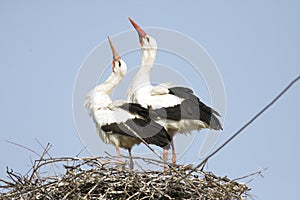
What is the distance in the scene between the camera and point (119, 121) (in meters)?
7.52

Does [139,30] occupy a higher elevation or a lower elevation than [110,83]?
higher

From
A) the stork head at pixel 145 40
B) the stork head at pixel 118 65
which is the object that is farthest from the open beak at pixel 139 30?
the stork head at pixel 118 65

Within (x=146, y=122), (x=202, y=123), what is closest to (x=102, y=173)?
(x=146, y=122)

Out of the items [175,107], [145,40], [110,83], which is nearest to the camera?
[110,83]

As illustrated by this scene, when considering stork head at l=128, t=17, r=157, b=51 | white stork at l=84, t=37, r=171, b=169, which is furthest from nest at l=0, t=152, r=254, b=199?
stork head at l=128, t=17, r=157, b=51

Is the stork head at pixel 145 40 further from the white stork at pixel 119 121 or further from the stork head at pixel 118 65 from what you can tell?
the white stork at pixel 119 121

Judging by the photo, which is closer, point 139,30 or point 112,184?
point 112,184

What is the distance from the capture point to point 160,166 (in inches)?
216

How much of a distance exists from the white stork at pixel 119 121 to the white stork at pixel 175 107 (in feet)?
1.11

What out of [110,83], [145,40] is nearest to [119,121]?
[110,83]

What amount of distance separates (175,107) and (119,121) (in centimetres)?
87

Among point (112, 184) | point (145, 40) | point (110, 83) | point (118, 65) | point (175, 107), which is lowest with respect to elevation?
point (112, 184)

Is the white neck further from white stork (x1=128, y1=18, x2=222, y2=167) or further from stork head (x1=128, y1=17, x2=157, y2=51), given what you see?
stork head (x1=128, y1=17, x2=157, y2=51)

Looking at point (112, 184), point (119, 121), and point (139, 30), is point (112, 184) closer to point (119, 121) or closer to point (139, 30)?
point (119, 121)
